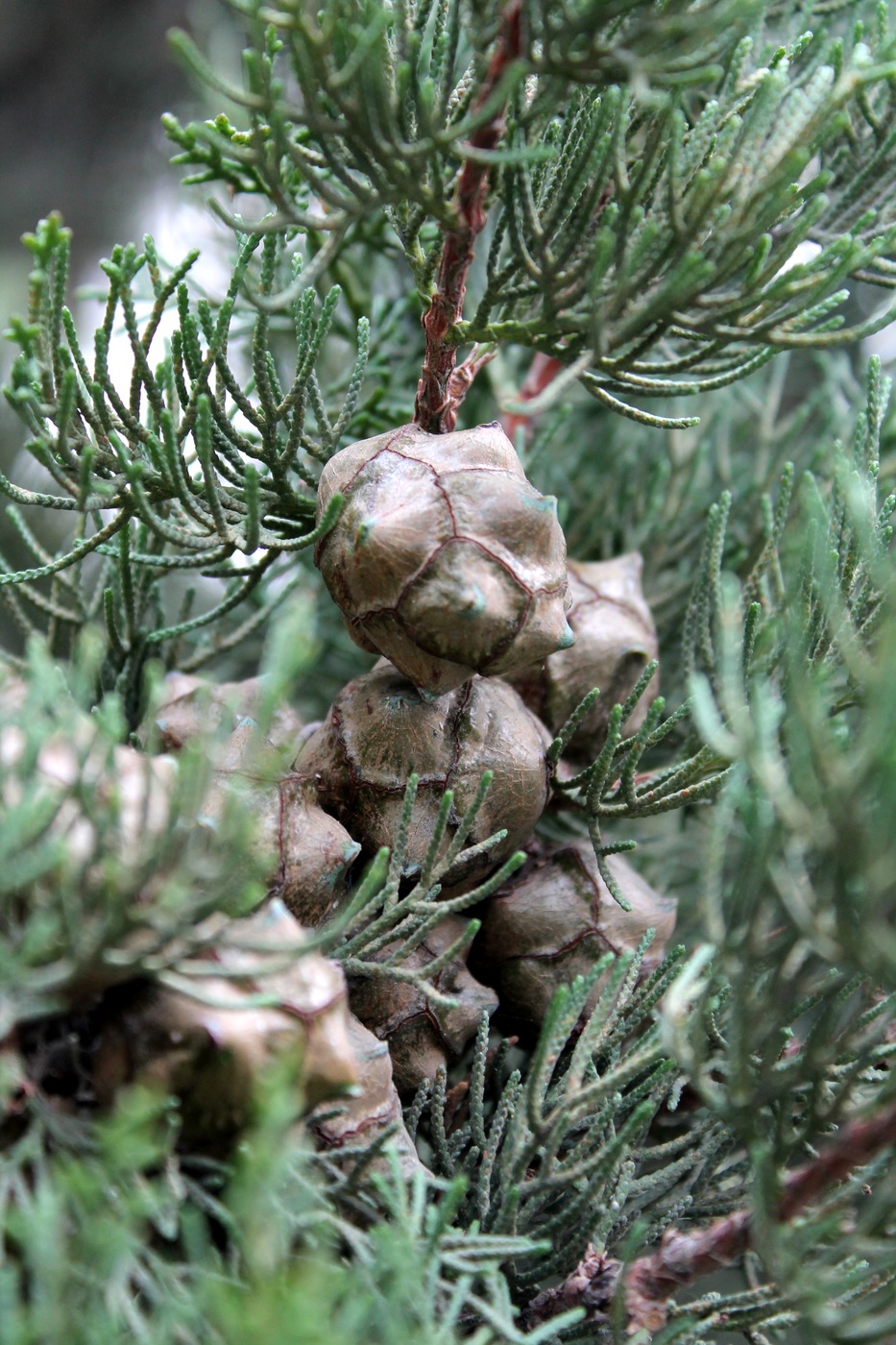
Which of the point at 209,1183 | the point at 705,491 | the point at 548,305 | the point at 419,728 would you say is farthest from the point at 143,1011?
the point at 705,491

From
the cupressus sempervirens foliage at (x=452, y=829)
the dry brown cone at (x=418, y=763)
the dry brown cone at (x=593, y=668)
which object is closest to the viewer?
the cupressus sempervirens foliage at (x=452, y=829)

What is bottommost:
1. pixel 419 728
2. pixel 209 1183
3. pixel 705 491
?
pixel 209 1183

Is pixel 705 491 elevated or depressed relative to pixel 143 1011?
elevated

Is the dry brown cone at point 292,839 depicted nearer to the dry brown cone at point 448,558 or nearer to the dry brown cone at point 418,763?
the dry brown cone at point 418,763

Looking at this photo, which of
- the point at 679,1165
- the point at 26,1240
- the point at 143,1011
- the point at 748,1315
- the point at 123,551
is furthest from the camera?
the point at 123,551

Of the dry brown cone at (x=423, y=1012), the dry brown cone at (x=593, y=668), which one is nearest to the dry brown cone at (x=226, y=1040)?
the dry brown cone at (x=423, y=1012)

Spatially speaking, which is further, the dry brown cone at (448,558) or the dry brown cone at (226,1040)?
the dry brown cone at (448,558)

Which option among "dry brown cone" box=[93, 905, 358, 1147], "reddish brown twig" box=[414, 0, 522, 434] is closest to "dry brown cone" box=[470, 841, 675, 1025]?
"dry brown cone" box=[93, 905, 358, 1147]

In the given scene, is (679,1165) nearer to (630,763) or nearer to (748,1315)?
(748,1315)
